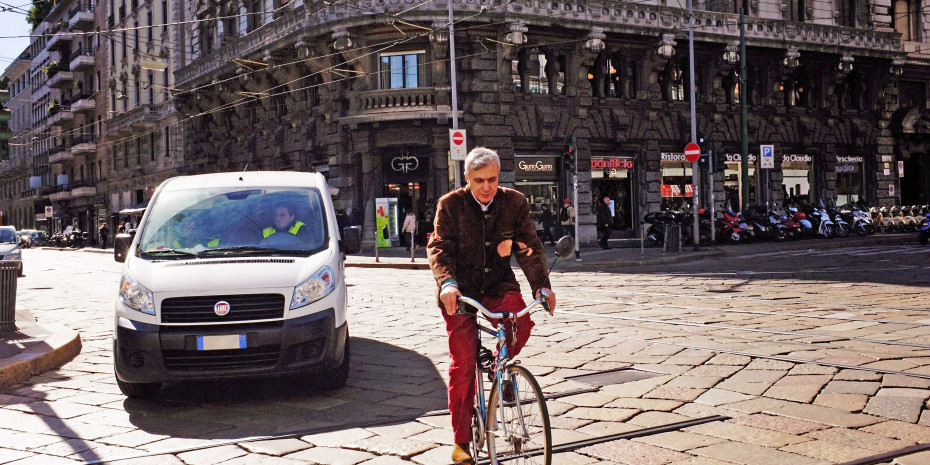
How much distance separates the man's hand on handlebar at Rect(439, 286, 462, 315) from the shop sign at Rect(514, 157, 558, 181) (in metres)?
22.1

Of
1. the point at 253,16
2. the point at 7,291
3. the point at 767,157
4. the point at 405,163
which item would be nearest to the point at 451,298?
the point at 7,291

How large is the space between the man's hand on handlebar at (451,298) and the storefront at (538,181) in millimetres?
21964

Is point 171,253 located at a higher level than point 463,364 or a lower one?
higher

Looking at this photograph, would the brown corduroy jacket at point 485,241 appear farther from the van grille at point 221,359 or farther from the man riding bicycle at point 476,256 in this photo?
A: the van grille at point 221,359

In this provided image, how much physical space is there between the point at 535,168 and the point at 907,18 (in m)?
18.2

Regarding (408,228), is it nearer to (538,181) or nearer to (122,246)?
(538,181)

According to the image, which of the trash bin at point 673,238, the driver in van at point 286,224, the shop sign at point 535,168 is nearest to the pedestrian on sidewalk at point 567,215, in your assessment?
the shop sign at point 535,168

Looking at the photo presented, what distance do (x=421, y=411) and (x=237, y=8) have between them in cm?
2979

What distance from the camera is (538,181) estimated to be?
26094 millimetres

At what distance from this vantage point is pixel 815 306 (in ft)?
31.5

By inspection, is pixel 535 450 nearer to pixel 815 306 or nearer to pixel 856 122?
pixel 815 306

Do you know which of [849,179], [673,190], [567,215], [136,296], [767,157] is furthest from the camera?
[849,179]

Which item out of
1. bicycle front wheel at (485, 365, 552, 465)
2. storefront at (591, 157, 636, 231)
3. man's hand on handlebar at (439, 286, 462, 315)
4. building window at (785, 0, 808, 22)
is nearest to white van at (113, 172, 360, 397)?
man's hand on handlebar at (439, 286, 462, 315)

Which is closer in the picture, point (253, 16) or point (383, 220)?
point (383, 220)
